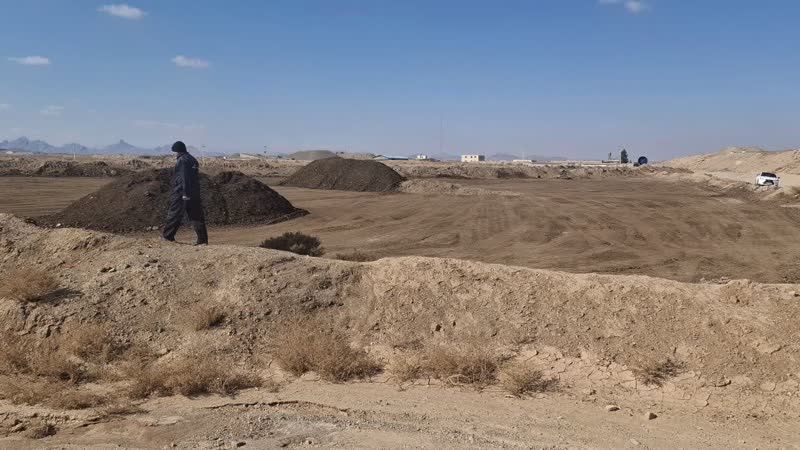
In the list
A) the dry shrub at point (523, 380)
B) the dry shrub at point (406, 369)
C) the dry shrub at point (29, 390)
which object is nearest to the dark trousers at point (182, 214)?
the dry shrub at point (29, 390)

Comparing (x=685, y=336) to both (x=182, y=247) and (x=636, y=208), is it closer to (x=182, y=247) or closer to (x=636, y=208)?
(x=182, y=247)

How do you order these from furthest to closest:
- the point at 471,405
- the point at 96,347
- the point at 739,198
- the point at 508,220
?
the point at 739,198 < the point at 508,220 < the point at 96,347 < the point at 471,405

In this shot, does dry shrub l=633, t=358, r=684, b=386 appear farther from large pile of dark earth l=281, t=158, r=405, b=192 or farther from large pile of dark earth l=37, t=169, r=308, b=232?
large pile of dark earth l=281, t=158, r=405, b=192

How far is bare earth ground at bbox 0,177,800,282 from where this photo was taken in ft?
52.8

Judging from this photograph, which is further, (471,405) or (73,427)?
(471,405)

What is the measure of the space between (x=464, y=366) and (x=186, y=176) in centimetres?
678

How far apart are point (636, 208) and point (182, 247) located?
25.8m

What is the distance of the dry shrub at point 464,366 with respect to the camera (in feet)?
20.4

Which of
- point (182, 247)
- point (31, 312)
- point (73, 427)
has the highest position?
point (182, 247)

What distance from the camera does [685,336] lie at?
660 cm

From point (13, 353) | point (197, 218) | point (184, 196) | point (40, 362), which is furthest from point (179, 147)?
point (40, 362)

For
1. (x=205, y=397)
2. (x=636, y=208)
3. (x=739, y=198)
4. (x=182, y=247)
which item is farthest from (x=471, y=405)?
(x=739, y=198)

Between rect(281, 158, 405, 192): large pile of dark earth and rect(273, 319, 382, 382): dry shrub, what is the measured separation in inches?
1373

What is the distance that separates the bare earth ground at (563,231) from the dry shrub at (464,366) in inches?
358
